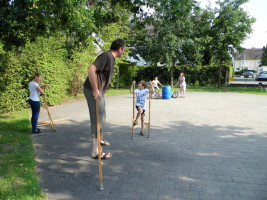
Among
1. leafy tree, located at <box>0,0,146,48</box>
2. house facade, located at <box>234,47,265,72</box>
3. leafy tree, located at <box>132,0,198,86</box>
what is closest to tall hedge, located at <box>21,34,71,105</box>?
leafy tree, located at <box>0,0,146,48</box>

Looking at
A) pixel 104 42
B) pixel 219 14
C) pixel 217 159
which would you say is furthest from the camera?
pixel 219 14

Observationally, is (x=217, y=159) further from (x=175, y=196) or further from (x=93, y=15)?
(x=93, y=15)

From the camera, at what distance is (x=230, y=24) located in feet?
71.3

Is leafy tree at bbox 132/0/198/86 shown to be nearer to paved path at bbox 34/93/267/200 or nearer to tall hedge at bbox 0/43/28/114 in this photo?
tall hedge at bbox 0/43/28/114

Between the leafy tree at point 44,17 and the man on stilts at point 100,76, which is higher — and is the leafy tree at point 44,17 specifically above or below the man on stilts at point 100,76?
above

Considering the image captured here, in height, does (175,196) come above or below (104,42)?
below

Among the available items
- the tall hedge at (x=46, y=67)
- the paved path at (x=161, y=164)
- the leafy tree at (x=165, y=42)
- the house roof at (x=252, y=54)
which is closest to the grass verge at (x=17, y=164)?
the paved path at (x=161, y=164)

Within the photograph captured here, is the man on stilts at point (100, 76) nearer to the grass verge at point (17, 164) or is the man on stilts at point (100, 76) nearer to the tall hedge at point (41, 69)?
the grass verge at point (17, 164)

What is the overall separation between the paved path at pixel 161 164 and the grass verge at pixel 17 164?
0.57 ft

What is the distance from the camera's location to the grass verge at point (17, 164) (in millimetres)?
3196

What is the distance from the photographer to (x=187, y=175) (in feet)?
12.4

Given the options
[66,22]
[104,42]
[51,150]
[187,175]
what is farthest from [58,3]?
[104,42]

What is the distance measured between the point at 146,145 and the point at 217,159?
5.41 ft

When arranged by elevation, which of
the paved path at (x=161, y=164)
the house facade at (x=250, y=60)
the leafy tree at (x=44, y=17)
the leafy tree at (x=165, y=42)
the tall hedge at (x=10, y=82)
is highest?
the house facade at (x=250, y=60)
